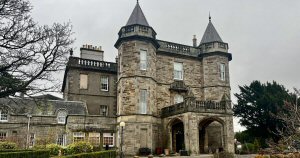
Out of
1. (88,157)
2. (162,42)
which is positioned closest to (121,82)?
(162,42)

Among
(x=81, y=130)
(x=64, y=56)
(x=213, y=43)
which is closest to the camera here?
(x=64, y=56)

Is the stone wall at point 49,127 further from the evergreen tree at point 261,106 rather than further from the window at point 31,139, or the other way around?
the evergreen tree at point 261,106

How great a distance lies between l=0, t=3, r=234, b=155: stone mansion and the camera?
87.4ft

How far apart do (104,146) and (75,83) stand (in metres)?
7.28

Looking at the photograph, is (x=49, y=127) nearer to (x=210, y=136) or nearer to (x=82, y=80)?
(x=82, y=80)

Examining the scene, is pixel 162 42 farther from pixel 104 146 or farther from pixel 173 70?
pixel 104 146

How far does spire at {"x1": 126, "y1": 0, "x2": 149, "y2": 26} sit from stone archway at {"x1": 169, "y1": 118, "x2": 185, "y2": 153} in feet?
33.5

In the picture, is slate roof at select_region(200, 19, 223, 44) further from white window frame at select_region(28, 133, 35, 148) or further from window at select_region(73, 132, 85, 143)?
white window frame at select_region(28, 133, 35, 148)

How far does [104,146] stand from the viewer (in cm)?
2852

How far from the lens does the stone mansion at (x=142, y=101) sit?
26625 mm

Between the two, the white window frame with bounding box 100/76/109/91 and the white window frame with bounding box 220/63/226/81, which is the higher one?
the white window frame with bounding box 220/63/226/81

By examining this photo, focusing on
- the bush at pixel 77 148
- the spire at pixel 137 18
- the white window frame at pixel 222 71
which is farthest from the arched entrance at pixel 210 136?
the bush at pixel 77 148

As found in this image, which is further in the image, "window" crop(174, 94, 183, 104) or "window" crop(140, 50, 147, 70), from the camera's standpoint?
"window" crop(174, 94, 183, 104)

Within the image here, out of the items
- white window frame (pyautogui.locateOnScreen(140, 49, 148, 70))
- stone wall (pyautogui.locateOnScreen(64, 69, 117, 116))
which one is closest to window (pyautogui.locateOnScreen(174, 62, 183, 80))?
white window frame (pyautogui.locateOnScreen(140, 49, 148, 70))
